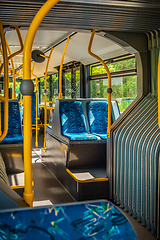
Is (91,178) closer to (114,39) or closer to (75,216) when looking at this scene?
(114,39)

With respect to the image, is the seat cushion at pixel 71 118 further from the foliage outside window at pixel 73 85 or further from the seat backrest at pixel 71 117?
the foliage outside window at pixel 73 85

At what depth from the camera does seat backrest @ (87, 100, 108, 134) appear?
4.38 meters

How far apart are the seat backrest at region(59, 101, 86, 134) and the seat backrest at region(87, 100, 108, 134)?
18 cm

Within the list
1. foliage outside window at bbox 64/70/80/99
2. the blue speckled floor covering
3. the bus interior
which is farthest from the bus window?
the blue speckled floor covering

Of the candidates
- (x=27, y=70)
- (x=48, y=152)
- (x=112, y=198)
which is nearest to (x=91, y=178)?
(x=112, y=198)

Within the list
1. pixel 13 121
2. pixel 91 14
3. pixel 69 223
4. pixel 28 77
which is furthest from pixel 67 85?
pixel 69 223

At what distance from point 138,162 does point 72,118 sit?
191 cm

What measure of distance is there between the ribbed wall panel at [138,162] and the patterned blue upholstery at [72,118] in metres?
1.25

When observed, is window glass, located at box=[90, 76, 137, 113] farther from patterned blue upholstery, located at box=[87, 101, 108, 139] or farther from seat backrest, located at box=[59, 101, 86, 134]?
seat backrest, located at box=[59, 101, 86, 134]

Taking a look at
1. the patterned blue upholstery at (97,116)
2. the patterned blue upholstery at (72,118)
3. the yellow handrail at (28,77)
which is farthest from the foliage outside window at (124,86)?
the yellow handrail at (28,77)

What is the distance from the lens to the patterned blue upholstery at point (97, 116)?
438 cm

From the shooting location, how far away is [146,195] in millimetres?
2342

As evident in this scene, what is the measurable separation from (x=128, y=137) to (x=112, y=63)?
2.48 meters

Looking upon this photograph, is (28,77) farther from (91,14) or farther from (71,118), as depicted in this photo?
(71,118)
